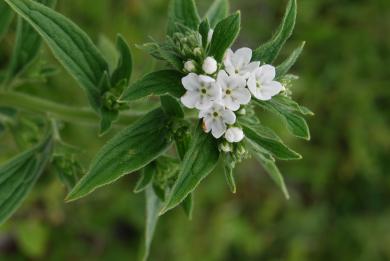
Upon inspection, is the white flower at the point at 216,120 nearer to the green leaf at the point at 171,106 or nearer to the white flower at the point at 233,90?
the white flower at the point at 233,90

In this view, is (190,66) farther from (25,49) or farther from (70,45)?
(25,49)

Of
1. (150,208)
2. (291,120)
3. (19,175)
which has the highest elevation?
(291,120)

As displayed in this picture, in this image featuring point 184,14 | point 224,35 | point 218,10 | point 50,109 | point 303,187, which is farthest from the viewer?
point 303,187

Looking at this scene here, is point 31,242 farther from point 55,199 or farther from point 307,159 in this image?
point 307,159

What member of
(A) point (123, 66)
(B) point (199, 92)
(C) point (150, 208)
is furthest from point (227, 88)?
(C) point (150, 208)

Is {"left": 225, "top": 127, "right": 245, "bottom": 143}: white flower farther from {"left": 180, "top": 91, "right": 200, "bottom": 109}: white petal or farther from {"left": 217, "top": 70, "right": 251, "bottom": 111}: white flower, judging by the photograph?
{"left": 180, "top": 91, "right": 200, "bottom": 109}: white petal

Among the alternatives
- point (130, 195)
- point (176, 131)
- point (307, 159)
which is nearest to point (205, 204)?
point (130, 195)

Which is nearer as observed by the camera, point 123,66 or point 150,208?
point 123,66
